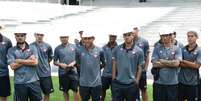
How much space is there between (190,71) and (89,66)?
1793mm

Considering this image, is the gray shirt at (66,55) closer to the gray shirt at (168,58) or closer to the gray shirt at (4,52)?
the gray shirt at (4,52)

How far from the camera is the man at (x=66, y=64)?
33.2 ft

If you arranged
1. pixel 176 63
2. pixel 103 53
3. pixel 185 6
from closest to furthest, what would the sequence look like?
pixel 176 63, pixel 103 53, pixel 185 6

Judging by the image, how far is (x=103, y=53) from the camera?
938 cm

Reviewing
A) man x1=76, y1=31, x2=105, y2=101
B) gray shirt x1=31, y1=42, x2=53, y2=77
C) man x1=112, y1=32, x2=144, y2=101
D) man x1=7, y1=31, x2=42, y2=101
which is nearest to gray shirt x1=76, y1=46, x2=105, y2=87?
man x1=76, y1=31, x2=105, y2=101

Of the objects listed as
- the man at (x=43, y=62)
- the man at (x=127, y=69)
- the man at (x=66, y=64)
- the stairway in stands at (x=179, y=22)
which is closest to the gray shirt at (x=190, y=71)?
the man at (x=127, y=69)

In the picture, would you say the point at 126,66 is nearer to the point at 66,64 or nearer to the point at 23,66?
the point at 23,66

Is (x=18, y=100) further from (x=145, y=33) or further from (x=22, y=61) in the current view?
(x=145, y=33)

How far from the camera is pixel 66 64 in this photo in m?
10.1

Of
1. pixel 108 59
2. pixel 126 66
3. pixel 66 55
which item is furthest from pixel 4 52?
pixel 126 66

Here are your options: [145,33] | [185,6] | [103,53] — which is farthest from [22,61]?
[185,6]

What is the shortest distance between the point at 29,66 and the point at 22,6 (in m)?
14.6

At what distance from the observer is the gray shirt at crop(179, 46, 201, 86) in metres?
8.83

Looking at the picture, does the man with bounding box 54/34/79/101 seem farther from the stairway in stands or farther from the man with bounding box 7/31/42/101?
the stairway in stands
